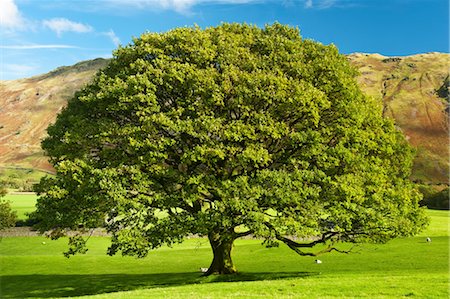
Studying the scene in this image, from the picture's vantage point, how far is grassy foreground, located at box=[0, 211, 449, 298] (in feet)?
80.1

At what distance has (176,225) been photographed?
28328 millimetres

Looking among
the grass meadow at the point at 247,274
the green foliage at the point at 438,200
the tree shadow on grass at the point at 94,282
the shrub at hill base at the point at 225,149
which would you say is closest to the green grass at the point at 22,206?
the grass meadow at the point at 247,274

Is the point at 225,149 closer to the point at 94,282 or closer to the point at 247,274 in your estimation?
the point at 247,274

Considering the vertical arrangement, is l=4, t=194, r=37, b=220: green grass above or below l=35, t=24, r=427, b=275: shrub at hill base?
below

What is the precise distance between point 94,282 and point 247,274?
14.8 metres

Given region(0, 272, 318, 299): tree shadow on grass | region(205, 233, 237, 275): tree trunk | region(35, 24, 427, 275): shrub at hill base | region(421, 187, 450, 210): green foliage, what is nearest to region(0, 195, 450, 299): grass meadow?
region(0, 272, 318, 299): tree shadow on grass

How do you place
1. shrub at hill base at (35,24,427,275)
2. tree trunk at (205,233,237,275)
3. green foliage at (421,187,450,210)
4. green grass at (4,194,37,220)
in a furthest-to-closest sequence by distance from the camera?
1. green foliage at (421,187,450,210)
2. green grass at (4,194,37,220)
3. tree trunk at (205,233,237,275)
4. shrub at hill base at (35,24,427,275)

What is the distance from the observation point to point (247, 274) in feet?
117

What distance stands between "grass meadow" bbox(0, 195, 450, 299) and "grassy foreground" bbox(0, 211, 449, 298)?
0.05 meters

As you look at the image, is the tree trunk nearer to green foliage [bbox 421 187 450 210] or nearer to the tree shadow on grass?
the tree shadow on grass

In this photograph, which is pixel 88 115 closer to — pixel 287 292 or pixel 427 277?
pixel 287 292

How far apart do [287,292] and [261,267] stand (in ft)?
67.1

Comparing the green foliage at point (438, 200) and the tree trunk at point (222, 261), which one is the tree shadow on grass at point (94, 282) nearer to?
the tree trunk at point (222, 261)

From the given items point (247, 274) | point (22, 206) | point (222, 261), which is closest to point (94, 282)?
point (222, 261)
